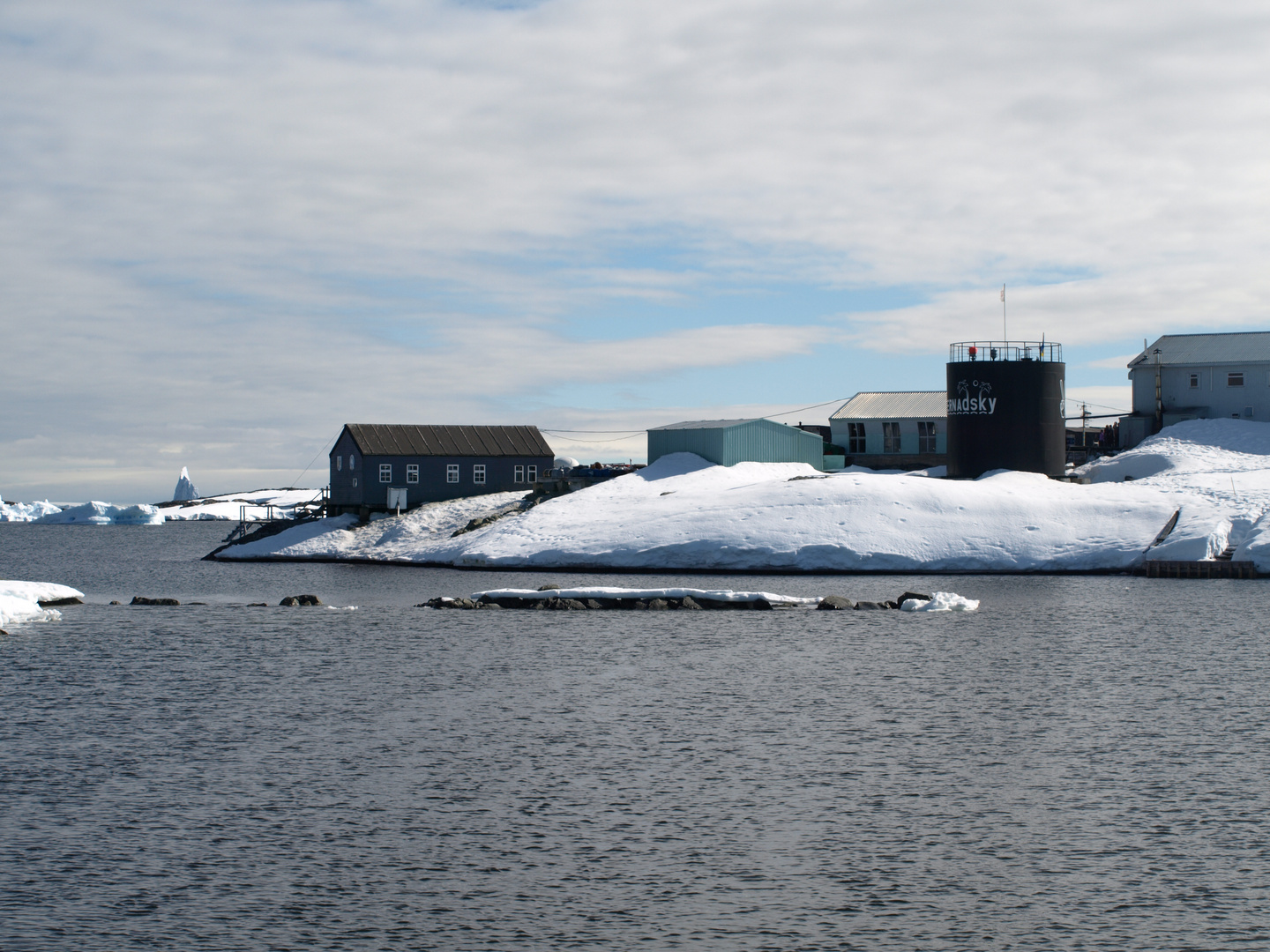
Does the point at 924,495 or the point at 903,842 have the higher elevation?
the point at 924,495

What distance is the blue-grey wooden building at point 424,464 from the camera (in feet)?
245

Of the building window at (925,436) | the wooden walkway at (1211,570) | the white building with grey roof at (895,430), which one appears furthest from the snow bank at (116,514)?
the wooden walkway at (1211,570)

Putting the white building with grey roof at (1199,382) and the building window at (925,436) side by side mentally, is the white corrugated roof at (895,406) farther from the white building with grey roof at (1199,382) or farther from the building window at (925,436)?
the white building with grey roof at (1199,382)

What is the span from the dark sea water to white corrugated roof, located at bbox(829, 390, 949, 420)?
47.8 m

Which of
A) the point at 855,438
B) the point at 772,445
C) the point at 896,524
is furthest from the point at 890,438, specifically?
the point at 896,524

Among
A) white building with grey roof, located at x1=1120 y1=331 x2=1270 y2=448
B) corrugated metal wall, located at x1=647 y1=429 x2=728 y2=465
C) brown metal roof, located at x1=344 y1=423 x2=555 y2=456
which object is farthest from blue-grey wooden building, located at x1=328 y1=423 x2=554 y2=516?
white building with grey roof, located at x1=1120 y1=331 x2=1270 y2=448

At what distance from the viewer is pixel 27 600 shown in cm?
4153

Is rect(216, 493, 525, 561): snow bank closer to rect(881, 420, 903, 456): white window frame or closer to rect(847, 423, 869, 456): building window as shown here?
rect(847, 423, 869, 456): building window

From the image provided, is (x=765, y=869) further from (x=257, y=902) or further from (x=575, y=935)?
(x=257, y=902)

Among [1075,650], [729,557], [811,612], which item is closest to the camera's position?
[1075,650]

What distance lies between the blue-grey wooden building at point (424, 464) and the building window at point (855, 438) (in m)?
19.9

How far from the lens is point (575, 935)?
10734 millimetres

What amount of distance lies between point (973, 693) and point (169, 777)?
46.4ft

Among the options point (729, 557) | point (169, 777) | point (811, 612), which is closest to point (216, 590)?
point (729, 557)
